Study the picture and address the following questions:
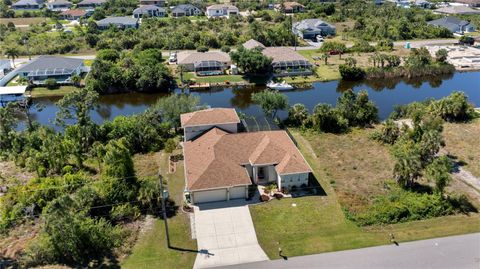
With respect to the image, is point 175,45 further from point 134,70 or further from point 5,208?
point 5,208

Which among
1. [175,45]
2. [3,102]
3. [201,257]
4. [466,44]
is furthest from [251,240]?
[466,44]

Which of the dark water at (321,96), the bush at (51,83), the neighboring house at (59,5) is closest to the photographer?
the dark water at (321,96)

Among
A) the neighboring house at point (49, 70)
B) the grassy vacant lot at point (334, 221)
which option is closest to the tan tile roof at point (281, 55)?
the neighboring house at point (49, 70)

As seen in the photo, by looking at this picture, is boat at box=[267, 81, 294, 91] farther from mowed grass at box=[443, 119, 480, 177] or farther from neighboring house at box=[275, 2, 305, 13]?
neighboring house at box=[275, 2, 305, 13]

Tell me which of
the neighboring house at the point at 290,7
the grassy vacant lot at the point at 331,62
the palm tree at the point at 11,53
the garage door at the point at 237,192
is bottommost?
the garage door at the point at 237,192

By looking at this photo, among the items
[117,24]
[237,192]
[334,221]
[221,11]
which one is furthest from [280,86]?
[221,11]

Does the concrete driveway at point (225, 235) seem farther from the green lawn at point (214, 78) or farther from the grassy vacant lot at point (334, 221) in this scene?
the green lawn at point (214, 78)

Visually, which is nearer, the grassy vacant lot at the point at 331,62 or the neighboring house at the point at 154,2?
the grassy vacant lot at the point at 331,62
